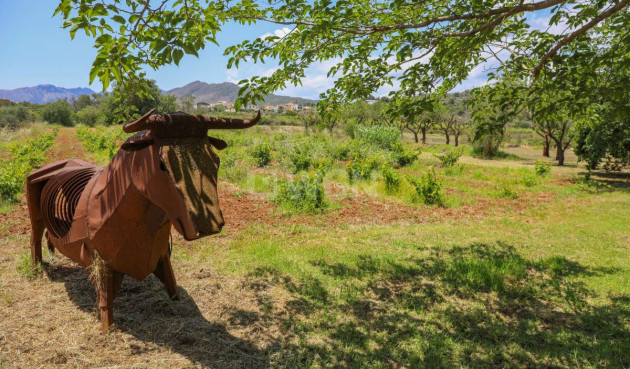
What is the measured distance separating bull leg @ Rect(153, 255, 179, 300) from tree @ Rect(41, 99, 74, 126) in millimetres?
65384

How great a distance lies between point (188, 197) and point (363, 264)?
3663 millimetres

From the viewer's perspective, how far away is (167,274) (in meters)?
3.46

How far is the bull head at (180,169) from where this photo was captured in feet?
6.46

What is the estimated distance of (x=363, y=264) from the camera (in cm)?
504

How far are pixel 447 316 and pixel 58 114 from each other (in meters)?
67.9

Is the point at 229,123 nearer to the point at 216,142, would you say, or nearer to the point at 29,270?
the point at 216,142

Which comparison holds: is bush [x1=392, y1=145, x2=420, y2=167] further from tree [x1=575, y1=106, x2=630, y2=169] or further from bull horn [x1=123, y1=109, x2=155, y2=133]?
→ bull horn [x1=123, y1=109, x2=155, y2=133]

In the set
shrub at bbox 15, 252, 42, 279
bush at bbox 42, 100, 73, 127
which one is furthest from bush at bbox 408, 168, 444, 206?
bush at bbox 42, 100, 73, 127

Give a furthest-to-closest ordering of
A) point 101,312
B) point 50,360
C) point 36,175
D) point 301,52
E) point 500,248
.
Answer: point 500,248 < point 301,52 < point 36,175 < point 101,312 < point 50,360

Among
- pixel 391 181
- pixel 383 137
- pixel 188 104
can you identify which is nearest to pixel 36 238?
pixel 391 181

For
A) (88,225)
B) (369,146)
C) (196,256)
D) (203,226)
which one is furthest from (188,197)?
(369,146)

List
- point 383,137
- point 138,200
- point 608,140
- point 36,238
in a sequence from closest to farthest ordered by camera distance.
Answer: point 138,200 < point 36,238 < point 608,140 < point 383,137

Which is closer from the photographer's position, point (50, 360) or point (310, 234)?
point (50, 360)

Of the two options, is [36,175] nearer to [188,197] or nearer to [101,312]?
[101,312]
